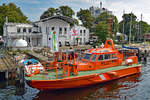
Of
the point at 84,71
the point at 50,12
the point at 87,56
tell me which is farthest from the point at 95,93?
the point at 50,12

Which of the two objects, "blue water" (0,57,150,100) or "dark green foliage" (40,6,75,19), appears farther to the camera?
"dark green foliage" (40,6,75,19)

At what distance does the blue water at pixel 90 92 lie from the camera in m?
12.8

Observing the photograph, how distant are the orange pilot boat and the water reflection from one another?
1.71 ft

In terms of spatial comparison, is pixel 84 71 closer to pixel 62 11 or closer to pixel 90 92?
pixel 90 92

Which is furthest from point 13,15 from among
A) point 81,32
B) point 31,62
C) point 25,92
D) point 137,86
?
point 137,86

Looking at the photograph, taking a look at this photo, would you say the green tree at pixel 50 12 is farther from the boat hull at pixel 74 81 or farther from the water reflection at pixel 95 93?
the water reflection at pixel 95 93

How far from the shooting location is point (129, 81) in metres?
16.8

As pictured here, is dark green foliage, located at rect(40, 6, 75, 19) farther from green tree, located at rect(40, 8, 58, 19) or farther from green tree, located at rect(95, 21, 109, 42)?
green tree, located at rect(95, 21, 109, 42)

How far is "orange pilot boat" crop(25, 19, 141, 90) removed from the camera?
41.4 feet

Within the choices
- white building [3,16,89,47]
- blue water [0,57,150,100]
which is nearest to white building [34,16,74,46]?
white building [3,16,89,47]

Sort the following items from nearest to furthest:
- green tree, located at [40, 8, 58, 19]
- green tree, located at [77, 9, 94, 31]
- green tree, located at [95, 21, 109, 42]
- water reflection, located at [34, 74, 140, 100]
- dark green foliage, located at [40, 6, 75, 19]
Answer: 1. water reflection, located at [34, 74, 140, 100]
2. green tree, located at [95, 21, 109, 42]
3. dark green foliage, located at [40, 6, 75, 19]
4. green tree, located at [40, 8, 58, 19]
5. green tree, located at [77, 9, 94, 31]

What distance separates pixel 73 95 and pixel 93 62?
12.5 feet

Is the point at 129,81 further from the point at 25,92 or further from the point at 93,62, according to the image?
the point at 25,92

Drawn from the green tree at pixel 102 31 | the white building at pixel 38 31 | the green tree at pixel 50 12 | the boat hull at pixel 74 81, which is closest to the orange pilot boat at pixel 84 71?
the boat hull at pixel 74 81
